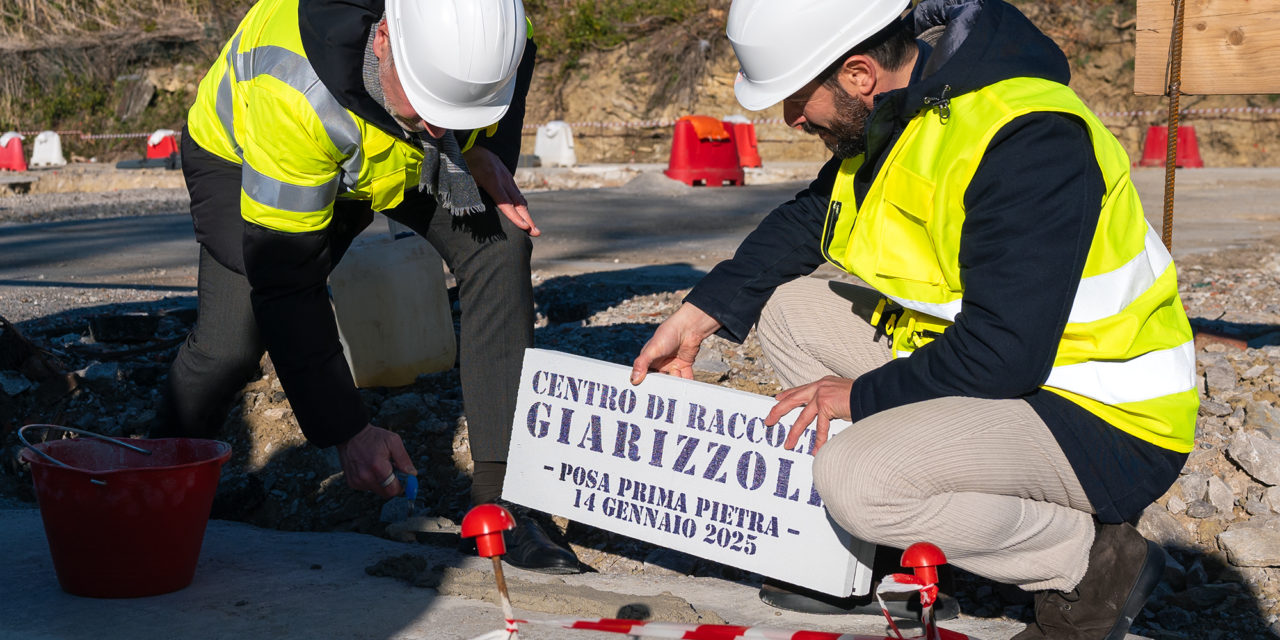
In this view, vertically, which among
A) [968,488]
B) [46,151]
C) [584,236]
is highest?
[968,488]

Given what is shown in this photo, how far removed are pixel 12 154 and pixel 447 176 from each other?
20116 millimetres

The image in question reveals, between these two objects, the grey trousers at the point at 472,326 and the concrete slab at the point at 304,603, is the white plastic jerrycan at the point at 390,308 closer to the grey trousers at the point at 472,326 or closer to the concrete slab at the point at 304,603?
the grey trousers at the point at 472,326

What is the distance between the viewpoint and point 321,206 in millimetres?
2752

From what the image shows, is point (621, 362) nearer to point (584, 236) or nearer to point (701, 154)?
point (584, 236)

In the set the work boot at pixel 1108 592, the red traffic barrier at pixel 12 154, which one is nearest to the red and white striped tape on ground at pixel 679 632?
the work boot at pixel 1108 592

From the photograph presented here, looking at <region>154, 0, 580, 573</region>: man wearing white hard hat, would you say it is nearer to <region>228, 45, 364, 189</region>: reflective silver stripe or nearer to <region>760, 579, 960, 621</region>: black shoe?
<region>228, 45, 364, 189</region>: reflective silver stripe

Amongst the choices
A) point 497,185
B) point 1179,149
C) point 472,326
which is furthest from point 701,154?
point 472,326

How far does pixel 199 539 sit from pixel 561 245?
5768 millimetres

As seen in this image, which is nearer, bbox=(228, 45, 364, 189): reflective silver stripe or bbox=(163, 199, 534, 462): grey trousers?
bbox=(228, 45, 364, 189): reflective silver stripe

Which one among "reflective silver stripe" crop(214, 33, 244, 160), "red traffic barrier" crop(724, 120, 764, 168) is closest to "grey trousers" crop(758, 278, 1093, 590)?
"reflective silver stripe" crop(214, 33, 244, 160)

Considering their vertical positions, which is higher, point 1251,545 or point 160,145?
point 1251,545

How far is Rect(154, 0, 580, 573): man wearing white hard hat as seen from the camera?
2650 mm

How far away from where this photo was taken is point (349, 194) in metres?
2.91

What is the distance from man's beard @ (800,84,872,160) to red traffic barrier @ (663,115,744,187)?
11.4 meters
